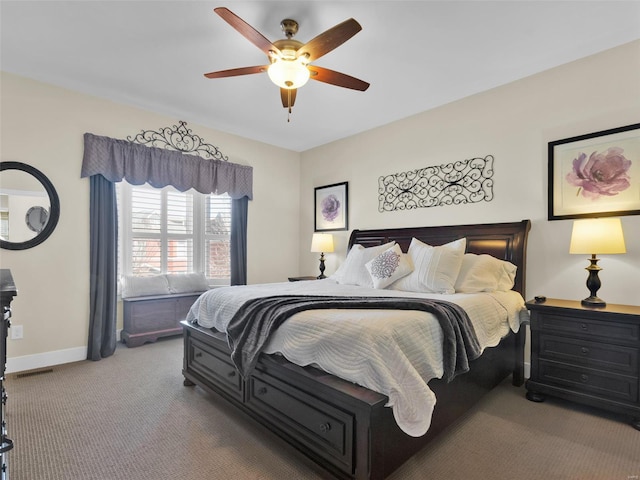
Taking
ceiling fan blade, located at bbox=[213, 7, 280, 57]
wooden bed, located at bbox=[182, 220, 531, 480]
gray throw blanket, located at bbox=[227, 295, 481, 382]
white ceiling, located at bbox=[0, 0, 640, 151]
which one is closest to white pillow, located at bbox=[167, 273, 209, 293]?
wooden bed, located at bbox=[182, 220, 531, 480]

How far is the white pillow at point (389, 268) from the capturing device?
3158mm

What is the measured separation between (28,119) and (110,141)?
0.68m

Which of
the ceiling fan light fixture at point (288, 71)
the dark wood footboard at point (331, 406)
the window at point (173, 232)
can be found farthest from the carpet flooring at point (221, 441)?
the ceiling fan light fixture at point (288, 71)

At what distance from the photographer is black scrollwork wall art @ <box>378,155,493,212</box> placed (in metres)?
3.46

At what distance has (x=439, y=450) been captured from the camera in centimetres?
199

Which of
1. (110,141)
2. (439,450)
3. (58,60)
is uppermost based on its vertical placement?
(58,60)

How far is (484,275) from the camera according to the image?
116 inches

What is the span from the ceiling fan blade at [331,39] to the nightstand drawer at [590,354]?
2581 mm

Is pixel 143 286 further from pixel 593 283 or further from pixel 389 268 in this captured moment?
pixel 593 283

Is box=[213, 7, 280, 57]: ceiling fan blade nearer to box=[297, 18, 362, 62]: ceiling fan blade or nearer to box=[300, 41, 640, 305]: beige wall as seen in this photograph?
box=[297, 18, 362, 62]: ceiling fan blade

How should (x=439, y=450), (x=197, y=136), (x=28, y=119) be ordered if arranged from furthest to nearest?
(x=197, y=136)
(x=28, y=119)
(x=439, y=450)

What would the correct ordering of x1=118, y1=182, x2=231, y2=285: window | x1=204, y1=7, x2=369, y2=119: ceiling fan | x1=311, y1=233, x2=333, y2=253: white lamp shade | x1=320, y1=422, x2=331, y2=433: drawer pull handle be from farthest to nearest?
x1=311, y1=233, x2=333, y2=253: white lamp shade < x1=118, y1=182, x2=231, y2=285: window < x1=204, y1=7, x2=369, y2=119: ceiling fan < x1=320, y1=422, x2=331, y2=433: drawer pull handle

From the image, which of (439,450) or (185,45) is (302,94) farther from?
(439,450)

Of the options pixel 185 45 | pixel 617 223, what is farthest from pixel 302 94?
pixel 617 223
